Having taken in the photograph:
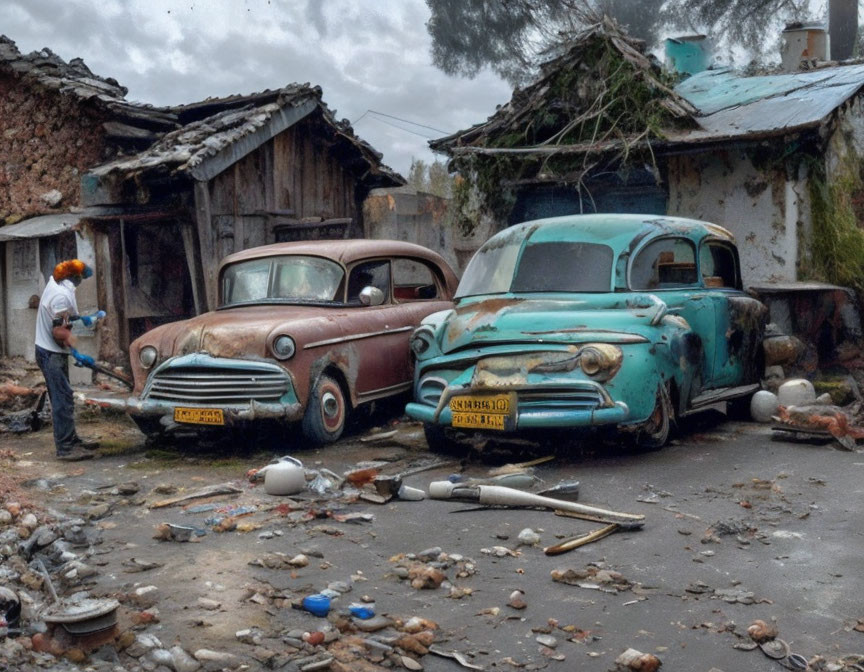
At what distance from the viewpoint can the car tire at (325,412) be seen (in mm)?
9086

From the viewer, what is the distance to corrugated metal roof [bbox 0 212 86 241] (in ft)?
52.0

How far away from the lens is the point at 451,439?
8.81 m

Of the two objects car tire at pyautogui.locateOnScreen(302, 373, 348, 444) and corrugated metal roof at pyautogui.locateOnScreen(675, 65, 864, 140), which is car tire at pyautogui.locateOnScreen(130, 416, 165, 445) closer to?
car tire at pyautogui.locateOnScreen(302, 373, 348, 444)

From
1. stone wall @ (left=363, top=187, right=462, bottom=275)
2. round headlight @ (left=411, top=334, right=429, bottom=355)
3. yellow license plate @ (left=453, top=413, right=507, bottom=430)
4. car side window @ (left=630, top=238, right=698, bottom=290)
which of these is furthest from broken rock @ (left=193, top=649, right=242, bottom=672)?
stone wall @ (left=363, top=187, right=462, bottom=275)

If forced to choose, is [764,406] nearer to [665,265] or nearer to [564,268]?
[665,265]

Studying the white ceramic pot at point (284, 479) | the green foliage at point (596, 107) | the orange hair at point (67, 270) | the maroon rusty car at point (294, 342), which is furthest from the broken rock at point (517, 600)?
the green foliage at point (596, 107)

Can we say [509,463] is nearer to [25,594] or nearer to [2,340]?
[25,594]

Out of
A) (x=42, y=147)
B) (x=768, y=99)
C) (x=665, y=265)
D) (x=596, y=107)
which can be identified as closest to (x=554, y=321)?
(x=665, y=265)

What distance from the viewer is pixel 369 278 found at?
1045 cm

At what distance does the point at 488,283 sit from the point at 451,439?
1.45 m

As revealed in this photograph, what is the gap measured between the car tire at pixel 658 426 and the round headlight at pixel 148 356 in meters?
4.25

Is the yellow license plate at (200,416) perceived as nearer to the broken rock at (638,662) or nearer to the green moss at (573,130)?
the broken rock at (638,662)

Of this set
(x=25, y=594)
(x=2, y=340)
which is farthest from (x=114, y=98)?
(x=25, y=594)

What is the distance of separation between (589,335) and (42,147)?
39.4 feet
